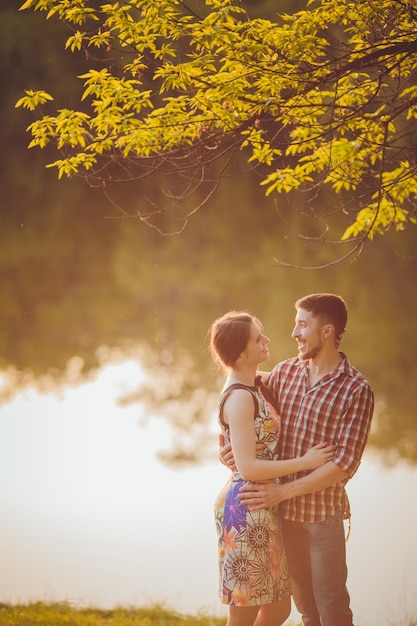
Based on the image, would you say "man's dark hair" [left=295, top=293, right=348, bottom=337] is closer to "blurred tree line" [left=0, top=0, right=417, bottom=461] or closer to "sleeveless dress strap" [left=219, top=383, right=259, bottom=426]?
"sleeveless dress strap" [left=219, top=383, right=259, bottom=426]

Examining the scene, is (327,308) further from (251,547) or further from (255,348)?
(251,547)

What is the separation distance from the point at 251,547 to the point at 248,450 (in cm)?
39

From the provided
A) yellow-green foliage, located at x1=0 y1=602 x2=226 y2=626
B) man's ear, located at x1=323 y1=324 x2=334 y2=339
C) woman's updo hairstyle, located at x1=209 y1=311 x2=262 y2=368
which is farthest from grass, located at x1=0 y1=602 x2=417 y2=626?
man's ear, located at x1=323 y1=324 x2=334 y2=339

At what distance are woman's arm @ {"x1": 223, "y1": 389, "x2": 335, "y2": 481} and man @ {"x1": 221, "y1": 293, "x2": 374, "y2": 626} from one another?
0.21 ft

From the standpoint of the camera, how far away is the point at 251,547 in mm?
3410

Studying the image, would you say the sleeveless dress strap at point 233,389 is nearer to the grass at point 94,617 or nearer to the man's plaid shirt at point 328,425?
the man's plaid shirt at point 328,425

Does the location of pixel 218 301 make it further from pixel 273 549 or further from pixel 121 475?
pixel 273 549

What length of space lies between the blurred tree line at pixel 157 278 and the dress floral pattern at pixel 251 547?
20.6ft

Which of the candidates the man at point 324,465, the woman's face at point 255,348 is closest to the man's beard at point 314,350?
the man at point 324,465

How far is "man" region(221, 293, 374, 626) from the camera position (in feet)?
11.5

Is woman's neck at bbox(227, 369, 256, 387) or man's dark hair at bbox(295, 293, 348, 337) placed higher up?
man's dark hair at bbox(295, 293, 348, 337)

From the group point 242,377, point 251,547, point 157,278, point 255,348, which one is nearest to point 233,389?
point 242,377

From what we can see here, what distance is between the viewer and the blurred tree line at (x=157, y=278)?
12141 mm

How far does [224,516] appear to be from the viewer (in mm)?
3477
